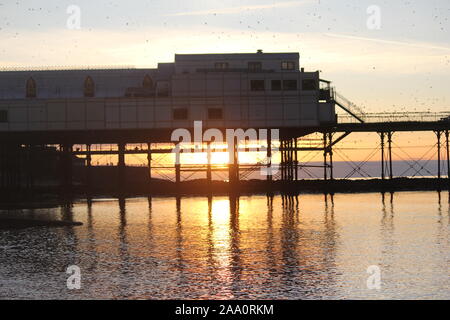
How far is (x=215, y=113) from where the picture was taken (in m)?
87.8

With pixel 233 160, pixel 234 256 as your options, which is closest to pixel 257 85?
pixel 233 160

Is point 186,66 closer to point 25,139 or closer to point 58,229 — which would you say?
point 25,139

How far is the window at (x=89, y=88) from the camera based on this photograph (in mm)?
90394

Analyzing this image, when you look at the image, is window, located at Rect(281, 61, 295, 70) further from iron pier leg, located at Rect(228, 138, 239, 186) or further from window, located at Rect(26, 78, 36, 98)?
window, located at Rect(26, 78, 36, 98)

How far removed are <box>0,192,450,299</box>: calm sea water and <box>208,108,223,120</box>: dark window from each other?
25115mm

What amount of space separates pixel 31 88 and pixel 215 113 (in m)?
23.3

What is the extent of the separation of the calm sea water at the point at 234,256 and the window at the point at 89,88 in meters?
27.9

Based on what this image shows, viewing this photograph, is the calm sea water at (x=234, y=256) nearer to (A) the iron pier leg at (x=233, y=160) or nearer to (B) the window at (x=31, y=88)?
(A) the iron pier leg at (x=233, y=160)

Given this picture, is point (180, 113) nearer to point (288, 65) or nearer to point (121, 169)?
point (121, 169)

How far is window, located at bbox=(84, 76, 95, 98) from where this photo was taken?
90394 millimetres

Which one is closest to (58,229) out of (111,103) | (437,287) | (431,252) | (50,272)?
(50,272)

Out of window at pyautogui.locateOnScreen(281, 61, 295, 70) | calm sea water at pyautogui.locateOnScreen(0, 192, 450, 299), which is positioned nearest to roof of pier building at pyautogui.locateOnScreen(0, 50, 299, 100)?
window at pyautogui.locateOnScreen(281, 61, 295, 70)

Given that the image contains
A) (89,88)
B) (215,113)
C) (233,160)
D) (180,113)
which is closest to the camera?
(180,113)
